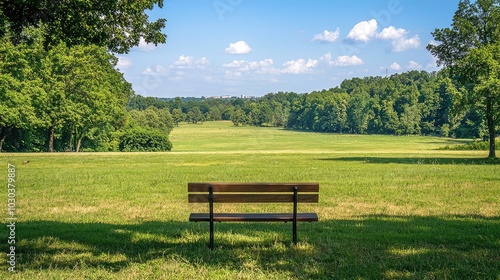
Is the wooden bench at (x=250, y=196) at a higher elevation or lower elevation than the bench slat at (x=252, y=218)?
higher

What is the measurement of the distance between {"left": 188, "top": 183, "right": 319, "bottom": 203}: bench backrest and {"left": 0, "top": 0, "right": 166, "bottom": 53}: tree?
459 cm

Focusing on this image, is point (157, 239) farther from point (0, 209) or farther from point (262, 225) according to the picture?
point (0, 209)

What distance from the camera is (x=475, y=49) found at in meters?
32.8

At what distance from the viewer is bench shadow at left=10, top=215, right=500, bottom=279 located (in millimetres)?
6730

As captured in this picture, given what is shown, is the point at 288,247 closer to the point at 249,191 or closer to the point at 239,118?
the point at 249,191

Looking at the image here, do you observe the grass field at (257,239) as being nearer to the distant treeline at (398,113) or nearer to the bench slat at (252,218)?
the bench slat at (252,218)

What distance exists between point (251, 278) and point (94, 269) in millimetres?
2301

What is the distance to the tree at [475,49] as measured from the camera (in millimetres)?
32156

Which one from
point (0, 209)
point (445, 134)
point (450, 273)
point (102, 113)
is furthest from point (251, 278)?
point (445, 134)

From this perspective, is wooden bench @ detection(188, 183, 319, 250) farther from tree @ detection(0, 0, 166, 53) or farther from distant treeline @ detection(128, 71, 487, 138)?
→ distant treeline @ detection(128, 71, 487, 138)

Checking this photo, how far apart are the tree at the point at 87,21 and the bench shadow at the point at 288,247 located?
4.24 meters

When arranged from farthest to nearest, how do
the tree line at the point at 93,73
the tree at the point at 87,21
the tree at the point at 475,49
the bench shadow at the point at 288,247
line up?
1. the tree at the point at 475,49
2. the tree line at the point at 93,73
3. the tree at the point at 87,21
4. the bench shadow at the point at 288,247

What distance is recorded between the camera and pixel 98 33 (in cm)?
1081

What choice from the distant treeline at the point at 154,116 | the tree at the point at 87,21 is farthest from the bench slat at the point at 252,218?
the distant treeline at the point at 154,116
